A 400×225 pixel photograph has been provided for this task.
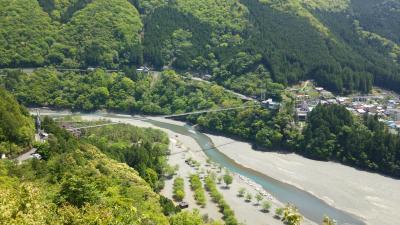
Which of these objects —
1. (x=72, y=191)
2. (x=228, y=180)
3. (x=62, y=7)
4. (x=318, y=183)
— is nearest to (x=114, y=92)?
(x=62, y=7)

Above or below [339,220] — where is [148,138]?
above

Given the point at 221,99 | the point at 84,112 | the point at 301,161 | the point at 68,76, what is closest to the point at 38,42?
the point at 68,76

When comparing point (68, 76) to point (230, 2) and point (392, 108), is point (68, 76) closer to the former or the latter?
point (230, 2)

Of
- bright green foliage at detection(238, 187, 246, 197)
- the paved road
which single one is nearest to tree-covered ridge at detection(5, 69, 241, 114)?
bright green foliage at detection(238, 187, 246, 197)

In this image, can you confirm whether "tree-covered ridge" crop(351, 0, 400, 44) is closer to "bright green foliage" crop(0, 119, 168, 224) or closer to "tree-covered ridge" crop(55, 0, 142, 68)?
"tree-covered ridge" crop(55, 0, 142, 68)

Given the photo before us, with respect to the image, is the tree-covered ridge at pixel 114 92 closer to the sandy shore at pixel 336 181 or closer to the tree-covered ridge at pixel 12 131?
the sandy shore at pixel 336 181

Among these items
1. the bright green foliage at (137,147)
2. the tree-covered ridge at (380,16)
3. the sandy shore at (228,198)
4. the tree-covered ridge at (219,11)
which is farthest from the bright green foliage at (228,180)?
the tree-covered ridge at (380,16)
